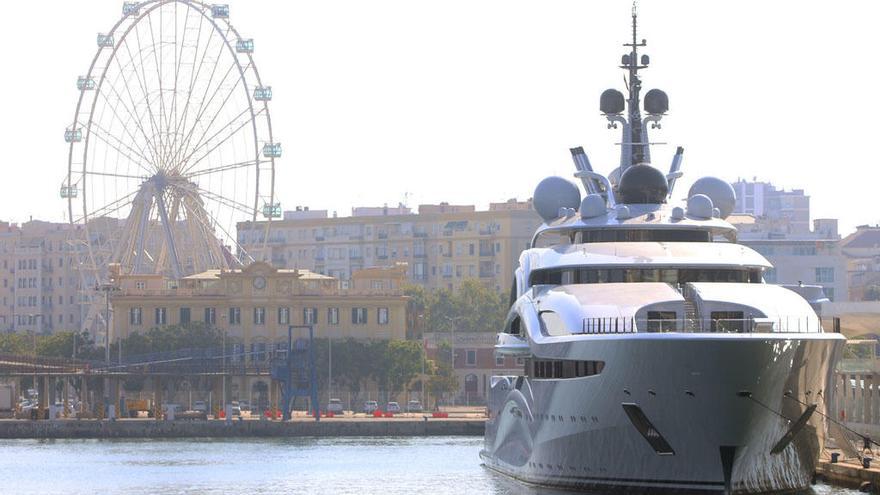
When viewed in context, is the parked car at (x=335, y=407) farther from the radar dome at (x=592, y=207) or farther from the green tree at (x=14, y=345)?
the radar dome at (x=592, y=207)

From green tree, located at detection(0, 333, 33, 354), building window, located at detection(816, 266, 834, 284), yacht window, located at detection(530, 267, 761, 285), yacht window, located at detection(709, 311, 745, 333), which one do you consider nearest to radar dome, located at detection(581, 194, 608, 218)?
yacht window, located at detection(530, 267, 761, 285)

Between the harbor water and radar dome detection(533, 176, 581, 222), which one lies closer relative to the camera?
radar dome detection(533, 176, 581, 222)

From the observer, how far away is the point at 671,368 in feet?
193

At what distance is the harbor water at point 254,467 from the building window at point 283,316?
36.2 metres

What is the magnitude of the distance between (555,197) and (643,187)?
→ 12.4 feet

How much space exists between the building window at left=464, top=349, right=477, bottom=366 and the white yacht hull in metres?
100

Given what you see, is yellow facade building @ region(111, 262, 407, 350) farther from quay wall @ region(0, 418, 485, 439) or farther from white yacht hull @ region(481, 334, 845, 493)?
white yacht hull @ region(481, 334, 845, 493)

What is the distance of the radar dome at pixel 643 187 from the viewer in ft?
239

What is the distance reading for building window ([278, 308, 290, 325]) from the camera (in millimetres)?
153000

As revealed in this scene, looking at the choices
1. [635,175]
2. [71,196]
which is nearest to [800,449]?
[635,175]

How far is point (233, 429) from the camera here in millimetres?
119875

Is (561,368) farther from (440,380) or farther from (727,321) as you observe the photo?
(440,380)

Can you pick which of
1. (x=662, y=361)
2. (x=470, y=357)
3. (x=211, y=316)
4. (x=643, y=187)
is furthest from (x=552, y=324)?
(x=470, y=357)

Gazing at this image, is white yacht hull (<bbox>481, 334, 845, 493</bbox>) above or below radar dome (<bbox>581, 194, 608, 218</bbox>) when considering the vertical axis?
below
